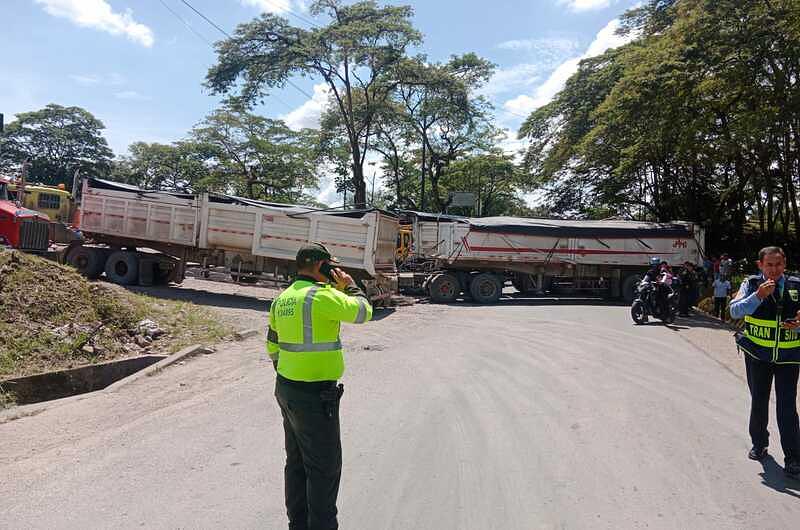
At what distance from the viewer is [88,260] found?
15820mm

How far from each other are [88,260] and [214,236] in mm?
3755

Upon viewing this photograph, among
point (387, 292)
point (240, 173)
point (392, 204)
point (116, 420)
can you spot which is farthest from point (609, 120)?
point (240, 173)

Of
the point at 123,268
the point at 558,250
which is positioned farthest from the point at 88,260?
the point at 558,250

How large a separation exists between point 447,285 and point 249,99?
14.0m

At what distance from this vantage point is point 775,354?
13.9ft

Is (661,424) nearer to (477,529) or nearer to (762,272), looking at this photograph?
(762,272)

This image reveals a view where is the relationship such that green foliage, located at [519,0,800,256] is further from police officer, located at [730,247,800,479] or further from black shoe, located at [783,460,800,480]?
black shoe, located at [783,460,800,480]

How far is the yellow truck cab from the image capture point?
21.7 m

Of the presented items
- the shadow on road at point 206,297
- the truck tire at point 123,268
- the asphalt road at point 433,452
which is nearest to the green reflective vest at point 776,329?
the asphalt road at point 433,452

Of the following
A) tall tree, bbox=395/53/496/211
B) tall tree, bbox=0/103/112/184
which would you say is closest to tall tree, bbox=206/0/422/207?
tall tree, bbox=395/53/496/211

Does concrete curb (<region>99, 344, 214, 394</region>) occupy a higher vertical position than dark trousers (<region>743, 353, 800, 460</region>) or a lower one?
lower

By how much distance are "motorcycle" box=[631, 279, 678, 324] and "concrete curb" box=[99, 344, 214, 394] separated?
9.45m

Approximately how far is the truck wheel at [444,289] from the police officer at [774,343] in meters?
13.3

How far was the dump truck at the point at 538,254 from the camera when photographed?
58.7ft
